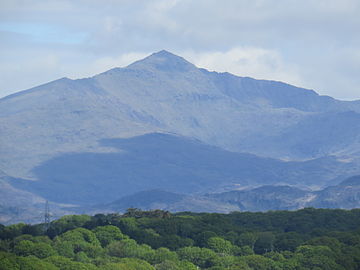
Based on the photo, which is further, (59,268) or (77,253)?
(77,253)

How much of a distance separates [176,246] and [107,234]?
468 inches

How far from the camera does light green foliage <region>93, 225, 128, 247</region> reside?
490ft

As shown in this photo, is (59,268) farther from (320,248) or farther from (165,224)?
(165,224)

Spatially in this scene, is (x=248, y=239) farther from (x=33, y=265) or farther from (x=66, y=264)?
(x=33, y=265)

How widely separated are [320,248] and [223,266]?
58.2ft

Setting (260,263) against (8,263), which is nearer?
(8,263)

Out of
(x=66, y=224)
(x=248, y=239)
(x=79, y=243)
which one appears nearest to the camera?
(x=79, y=243)

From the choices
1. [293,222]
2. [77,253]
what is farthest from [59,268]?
[293,222]

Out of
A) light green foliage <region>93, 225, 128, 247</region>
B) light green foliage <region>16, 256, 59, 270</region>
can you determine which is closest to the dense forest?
light green foliage <region>93, 225, 128, 247</region>

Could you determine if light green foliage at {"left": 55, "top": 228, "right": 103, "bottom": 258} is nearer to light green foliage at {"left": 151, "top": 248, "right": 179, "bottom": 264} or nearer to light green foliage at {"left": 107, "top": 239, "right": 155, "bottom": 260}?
light green foliage at {"left": 107, "top": 239, "right": 155, "bottom": 260}

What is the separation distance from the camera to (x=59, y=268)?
110 metres

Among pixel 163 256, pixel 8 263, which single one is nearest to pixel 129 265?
pixel 163 256

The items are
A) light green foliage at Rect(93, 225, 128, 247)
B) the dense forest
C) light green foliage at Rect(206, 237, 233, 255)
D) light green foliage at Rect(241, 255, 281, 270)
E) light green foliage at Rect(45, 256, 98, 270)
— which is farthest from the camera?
light green foliage at Rect(93, 225, 128, 247)

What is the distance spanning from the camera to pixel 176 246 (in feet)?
490
